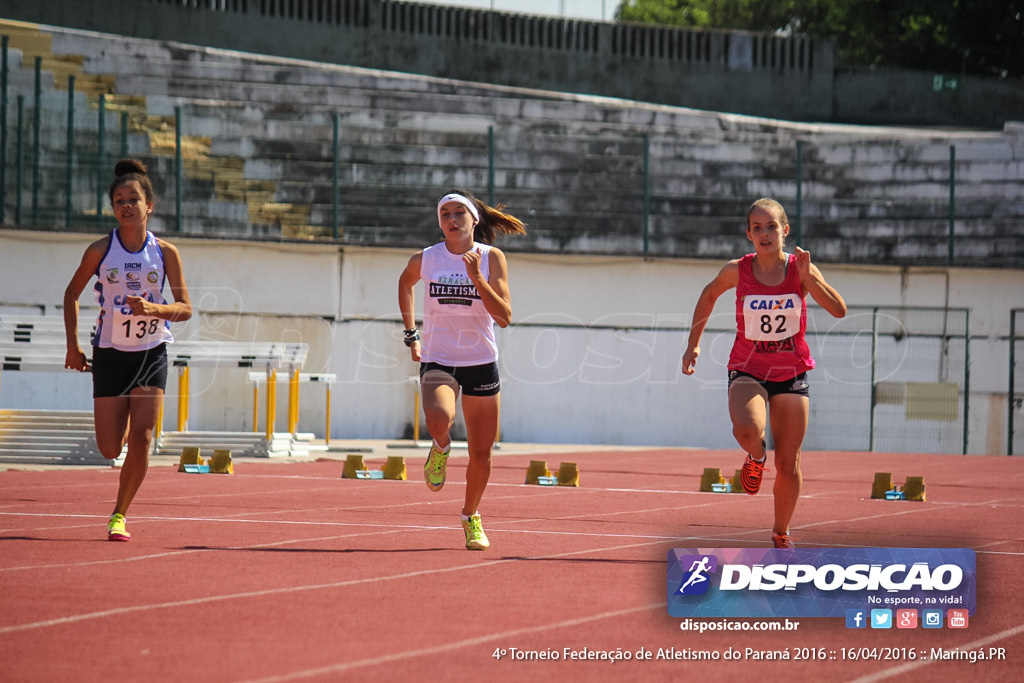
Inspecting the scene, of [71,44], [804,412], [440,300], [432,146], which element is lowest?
[804,412]

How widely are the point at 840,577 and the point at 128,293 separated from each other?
17.1 feet

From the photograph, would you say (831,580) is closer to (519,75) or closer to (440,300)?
(440,300)

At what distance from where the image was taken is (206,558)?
27.4 feet

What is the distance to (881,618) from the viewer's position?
5977mm

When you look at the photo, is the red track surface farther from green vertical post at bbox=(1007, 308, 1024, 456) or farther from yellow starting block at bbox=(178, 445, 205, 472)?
green vertical post at bbox=(1007, 308, 1024, 456)

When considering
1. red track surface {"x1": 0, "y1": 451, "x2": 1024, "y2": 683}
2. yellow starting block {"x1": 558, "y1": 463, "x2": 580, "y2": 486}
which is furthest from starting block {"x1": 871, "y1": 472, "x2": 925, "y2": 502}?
yellow starting block {"x1": 558, "y1": 463, "x2": 580, "y2": 486}

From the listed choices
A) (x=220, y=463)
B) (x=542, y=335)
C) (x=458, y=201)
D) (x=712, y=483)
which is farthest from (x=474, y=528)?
(x=542, y=335)

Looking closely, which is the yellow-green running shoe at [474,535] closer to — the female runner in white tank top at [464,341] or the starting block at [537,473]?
the female runner in white tank top at [464,341]

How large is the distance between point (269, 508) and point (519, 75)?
27909mm

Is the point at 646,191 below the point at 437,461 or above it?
above

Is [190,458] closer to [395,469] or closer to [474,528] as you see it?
[395,469]

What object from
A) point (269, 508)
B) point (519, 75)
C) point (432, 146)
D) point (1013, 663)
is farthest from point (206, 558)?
point (519, 75)

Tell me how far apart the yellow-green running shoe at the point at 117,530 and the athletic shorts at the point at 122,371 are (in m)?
0.80

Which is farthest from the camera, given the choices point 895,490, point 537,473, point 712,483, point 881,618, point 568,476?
point 537,473
